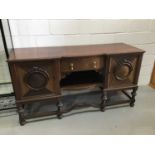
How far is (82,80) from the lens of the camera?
6.43ft

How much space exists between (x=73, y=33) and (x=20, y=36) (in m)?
0.66

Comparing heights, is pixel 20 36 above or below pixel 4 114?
above

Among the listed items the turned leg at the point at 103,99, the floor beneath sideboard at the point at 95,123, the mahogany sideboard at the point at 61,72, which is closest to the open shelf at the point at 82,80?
the mahogany sideboard at the point at 61,72

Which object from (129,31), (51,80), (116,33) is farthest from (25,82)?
(129,31)

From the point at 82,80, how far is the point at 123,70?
0.50 meters

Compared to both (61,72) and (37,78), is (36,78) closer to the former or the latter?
(37,78)

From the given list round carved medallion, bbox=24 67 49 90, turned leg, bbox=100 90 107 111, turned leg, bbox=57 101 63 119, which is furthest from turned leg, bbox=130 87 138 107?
round carved medallion, bbox=24 67 49 90

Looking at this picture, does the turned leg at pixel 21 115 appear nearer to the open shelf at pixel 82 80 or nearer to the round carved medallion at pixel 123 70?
the open shelf at pixel 82 80

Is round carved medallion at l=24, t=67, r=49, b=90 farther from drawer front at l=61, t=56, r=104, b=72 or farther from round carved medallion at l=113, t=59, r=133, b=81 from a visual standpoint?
round carved medallion at l=113, t=59, r=133, b=81

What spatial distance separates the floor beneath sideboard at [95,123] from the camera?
5.62ft
